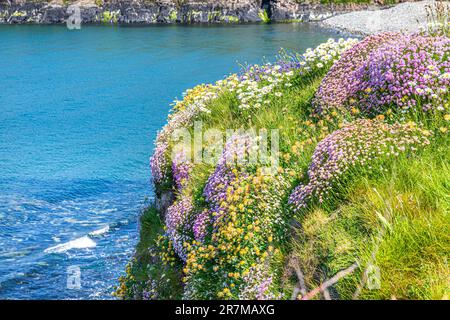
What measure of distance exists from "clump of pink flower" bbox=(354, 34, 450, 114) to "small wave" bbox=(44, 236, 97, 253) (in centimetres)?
1007

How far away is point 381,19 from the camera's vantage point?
67562mm

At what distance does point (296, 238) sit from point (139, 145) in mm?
19280

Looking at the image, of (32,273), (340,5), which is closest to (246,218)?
(32,273)

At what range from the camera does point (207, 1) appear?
269 feet

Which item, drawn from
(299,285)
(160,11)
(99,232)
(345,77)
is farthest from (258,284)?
(160,11)

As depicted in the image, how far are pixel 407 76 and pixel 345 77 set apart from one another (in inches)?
57.2

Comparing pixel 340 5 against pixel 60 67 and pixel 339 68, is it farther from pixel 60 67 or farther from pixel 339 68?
pixel 339 68

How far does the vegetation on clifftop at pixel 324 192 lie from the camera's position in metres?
5.81

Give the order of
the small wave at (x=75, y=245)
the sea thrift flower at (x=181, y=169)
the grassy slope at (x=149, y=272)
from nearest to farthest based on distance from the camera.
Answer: the grassy slope at (x=149, y=272) < the sea thrift flower at (x=181, y=169) < the small wave at (x=75, y=245)

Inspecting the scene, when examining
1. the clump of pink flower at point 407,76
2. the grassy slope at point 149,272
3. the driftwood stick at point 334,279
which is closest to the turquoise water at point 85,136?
the grassy slope at point 149,272

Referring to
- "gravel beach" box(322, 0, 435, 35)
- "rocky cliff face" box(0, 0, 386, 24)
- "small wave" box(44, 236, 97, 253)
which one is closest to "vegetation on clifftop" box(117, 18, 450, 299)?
"small wave" box(44, 236, 97, 253)

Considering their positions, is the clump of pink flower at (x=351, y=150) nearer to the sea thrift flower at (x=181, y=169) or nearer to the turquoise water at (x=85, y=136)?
the sea thrift flower at (x=181, y=169)

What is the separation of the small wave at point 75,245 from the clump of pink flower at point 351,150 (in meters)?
10.5

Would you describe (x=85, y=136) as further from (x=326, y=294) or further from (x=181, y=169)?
(x=326, y=294)
